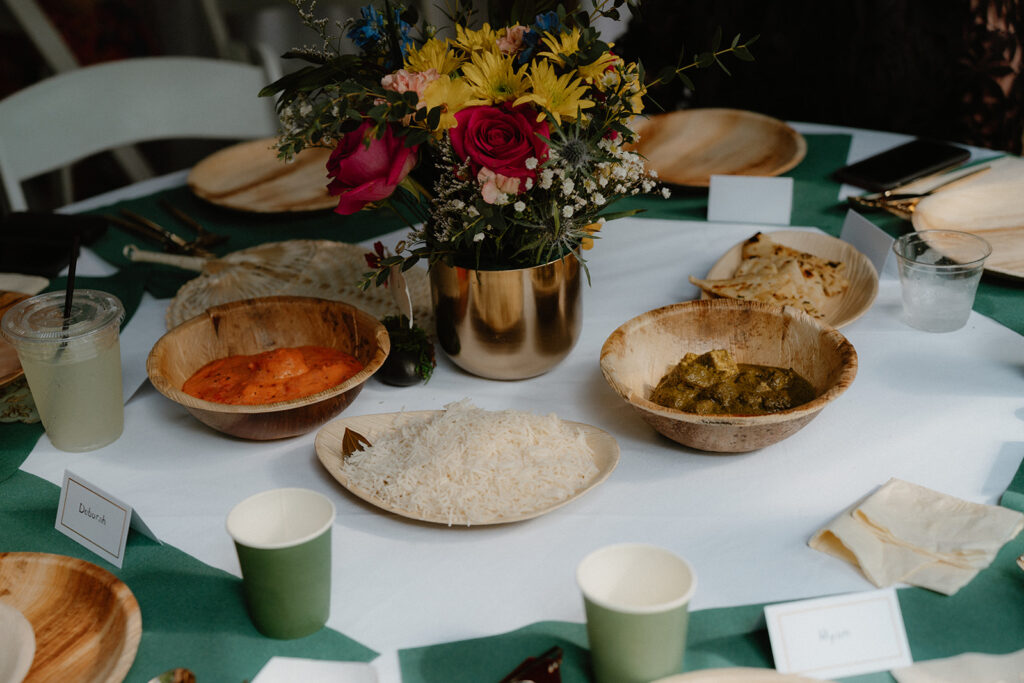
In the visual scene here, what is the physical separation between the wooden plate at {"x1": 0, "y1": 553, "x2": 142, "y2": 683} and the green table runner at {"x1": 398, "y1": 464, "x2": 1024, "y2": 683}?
0.26 m

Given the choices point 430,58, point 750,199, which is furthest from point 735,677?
point 750,199

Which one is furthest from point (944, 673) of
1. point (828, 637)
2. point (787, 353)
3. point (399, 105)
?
point (399, 105)

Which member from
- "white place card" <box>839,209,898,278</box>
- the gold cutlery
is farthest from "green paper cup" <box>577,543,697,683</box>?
the gold cutlery

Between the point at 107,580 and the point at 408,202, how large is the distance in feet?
2.00

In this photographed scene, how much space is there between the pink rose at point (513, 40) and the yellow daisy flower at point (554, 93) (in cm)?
7

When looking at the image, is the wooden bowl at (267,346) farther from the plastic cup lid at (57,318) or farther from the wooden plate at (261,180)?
the wooden plate at (261,180)

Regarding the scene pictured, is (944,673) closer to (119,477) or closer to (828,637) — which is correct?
(828,637)

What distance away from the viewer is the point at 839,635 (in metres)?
0.78

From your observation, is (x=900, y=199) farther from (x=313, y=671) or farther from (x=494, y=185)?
(x=313, y=671)

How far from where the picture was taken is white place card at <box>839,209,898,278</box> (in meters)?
1.44

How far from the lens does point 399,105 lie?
95 centimetres

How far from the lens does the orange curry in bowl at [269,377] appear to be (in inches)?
43.6

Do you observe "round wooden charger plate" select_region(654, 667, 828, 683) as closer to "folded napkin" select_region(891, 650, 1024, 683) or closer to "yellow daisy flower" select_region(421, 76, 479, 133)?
"folded napkin" select_region(891, 650, 1024, 683)

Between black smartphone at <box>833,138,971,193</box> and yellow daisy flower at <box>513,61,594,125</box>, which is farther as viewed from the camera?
black smartphone at <box>833,138,971,193</box>
